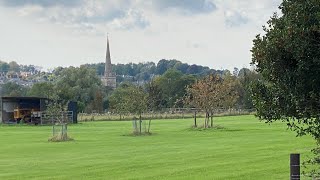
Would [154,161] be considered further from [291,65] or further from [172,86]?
[172,86]

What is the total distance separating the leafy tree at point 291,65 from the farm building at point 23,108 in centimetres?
6455

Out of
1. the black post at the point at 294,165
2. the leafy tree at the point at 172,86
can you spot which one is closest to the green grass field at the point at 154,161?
the black post at the point at 294,165

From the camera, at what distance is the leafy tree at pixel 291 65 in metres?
9.66

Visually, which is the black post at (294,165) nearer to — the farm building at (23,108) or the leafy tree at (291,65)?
the leafy tree at (291,65)

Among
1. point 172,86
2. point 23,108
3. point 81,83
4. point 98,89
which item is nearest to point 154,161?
point 23,108

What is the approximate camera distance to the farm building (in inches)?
3002

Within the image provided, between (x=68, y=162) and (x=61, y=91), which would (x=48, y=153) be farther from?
(x=61, y=91)

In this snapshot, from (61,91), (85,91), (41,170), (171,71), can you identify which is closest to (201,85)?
(41,170)

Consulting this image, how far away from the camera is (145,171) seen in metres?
19.7

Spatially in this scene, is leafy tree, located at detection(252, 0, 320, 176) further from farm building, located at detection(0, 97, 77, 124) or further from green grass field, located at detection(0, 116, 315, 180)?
farm building, located at detection(0, 97, 77, 124)

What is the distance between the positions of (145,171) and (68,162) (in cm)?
568

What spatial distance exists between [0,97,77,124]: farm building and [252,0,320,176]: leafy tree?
64.6 metres

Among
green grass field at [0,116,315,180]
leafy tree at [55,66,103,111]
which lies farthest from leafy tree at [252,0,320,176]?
leafy tree at [55,66,103,111]

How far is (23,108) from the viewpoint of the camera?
3162 inches
